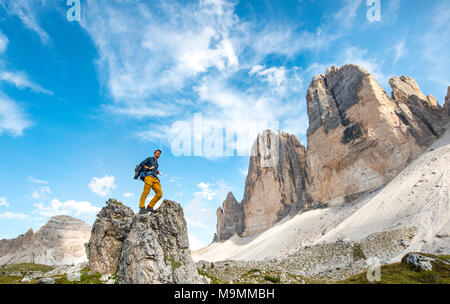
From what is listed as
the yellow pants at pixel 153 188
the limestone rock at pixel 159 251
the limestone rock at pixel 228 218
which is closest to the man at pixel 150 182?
the yellow pants at pixel 153 188

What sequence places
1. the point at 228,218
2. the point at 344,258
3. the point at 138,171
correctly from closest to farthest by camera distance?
the point at 138,171, the point at 344,258, the point at 228,218

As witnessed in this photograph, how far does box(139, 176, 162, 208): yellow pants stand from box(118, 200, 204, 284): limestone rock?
0.54m

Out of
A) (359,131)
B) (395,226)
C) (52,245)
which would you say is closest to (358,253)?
(395,226)

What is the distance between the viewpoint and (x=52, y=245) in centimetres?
10038

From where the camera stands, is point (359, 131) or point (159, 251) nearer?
point (159, 251)

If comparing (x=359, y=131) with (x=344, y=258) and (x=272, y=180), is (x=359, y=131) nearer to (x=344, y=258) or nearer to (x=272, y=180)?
(x=344, y=258)

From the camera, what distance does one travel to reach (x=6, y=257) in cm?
10575

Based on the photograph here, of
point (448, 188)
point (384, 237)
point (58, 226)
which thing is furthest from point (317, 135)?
point (58, 226)

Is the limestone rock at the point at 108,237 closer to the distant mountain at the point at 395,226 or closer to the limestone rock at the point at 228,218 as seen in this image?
the distant mountain at the point at 395,226

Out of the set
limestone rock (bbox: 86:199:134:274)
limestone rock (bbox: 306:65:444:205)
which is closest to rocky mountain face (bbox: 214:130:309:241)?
limestone rock (bbox: 306:65:444:205)

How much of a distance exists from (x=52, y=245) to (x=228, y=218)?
245 ft

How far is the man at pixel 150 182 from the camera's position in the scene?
1016 cm

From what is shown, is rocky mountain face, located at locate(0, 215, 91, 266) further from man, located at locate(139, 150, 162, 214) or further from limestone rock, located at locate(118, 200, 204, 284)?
man, located at locate(139, 150, 162, 214)

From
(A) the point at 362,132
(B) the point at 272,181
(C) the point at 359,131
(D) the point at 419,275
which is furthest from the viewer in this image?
(B) the point at 272,181
